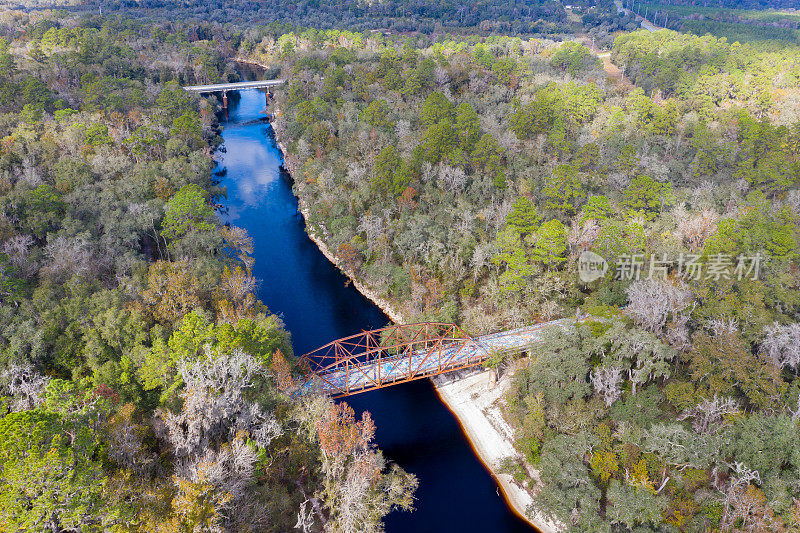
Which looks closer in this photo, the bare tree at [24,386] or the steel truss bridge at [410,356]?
the bare tree at [24,386]

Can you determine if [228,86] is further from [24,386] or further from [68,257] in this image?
[24,386]

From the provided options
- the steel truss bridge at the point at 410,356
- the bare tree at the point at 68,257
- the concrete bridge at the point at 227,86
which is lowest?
the steel truss bridge at the point at 410,356

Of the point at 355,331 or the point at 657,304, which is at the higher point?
A: the point at 657,304

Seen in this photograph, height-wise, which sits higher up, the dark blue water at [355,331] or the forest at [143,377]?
the forest at [143,377]
